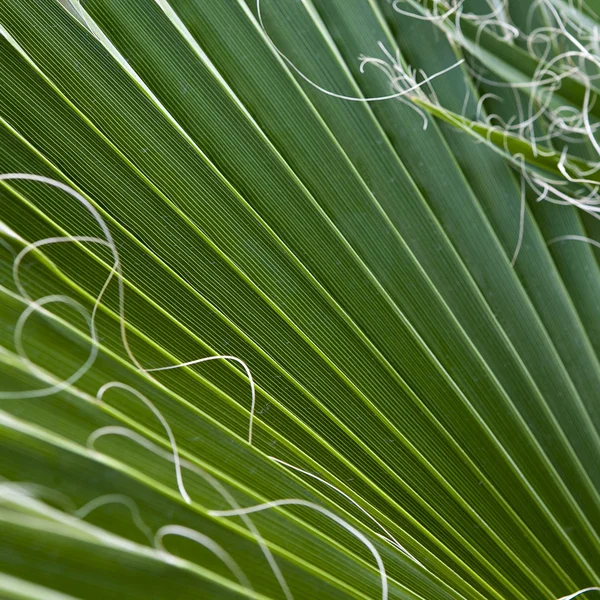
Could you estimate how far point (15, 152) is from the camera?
46cm

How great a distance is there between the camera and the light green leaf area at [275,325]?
1.16ft

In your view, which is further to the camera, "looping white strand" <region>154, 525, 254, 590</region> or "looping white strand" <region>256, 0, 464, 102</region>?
"looping white strand" <region>256, 0, 464, 102</region>

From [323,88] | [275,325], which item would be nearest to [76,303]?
[275,325]

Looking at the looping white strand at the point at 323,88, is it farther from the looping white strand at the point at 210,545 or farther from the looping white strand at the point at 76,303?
the looping white strand at the point at 210,545

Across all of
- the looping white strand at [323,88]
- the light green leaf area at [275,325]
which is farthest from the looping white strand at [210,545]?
the looping white strand at [323,88]

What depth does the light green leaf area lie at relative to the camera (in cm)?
35

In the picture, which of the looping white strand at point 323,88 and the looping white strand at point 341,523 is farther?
the looping white strand at point 323,88

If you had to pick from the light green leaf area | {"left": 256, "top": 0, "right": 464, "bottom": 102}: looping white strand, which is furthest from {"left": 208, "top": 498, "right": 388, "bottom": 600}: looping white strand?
{"left": 256, "top": 0, "right": 464, "bottom": 102}: looping white strand

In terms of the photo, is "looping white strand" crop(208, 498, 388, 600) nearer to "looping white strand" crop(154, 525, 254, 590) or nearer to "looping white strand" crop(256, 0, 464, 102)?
"looping white strand" crop(154, 525, 254, 590)

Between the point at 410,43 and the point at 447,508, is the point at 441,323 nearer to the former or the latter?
the point at 447,508

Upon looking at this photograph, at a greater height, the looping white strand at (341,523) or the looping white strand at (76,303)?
the looping white strand at (76,303)

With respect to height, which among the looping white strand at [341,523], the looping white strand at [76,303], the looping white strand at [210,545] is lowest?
the looping white strand at [341,523]

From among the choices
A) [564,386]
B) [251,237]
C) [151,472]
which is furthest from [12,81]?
[564,386]

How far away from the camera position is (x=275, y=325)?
21.4 inches
